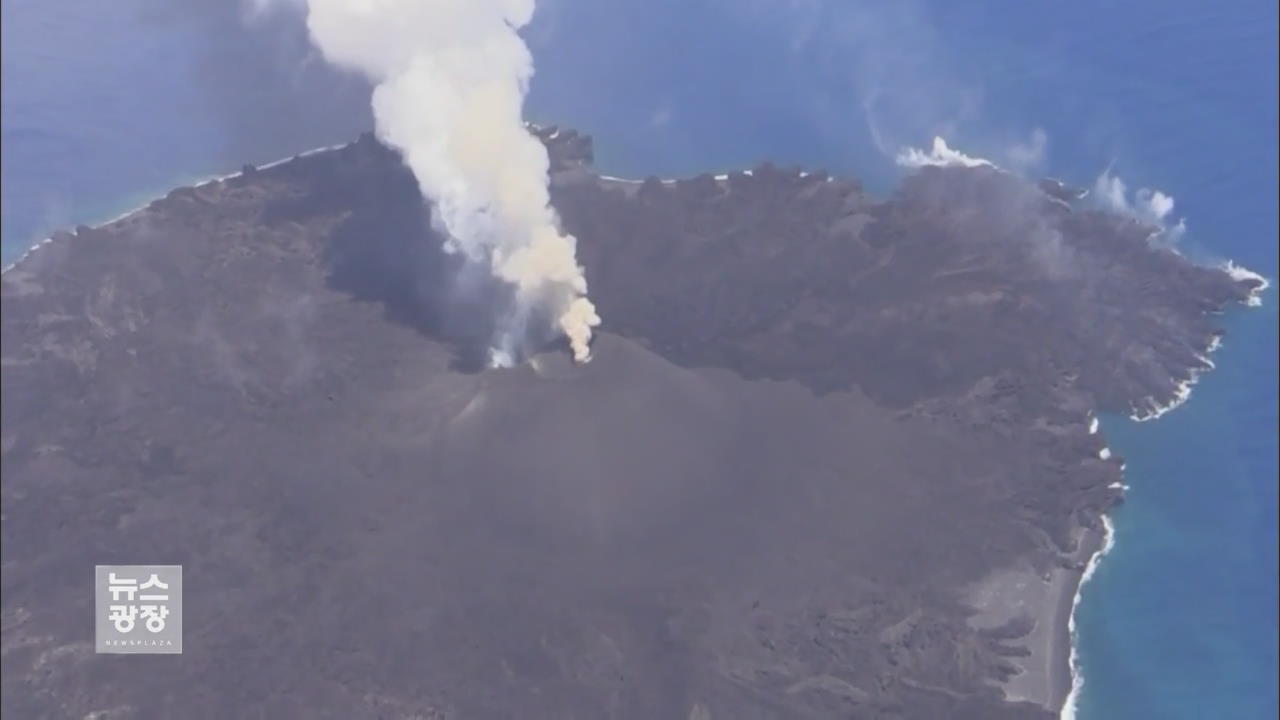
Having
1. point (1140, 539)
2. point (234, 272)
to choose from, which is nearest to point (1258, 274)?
point (1140, 539)

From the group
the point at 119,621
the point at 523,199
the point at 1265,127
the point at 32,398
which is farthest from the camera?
the point at 1265,127

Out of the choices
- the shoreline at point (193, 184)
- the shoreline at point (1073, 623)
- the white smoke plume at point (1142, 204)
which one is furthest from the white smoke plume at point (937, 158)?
the shoreline at point (193, 184)

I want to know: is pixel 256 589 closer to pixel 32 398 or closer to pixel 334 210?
pixel 32 398

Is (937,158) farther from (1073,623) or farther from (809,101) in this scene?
(1073,623)

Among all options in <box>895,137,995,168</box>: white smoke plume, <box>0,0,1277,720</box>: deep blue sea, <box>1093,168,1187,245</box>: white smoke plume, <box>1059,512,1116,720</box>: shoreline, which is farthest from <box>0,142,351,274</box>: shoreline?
<box>1059,512,1116,720</box>: shoreline

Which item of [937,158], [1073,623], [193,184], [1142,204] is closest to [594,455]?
[1073,623]
